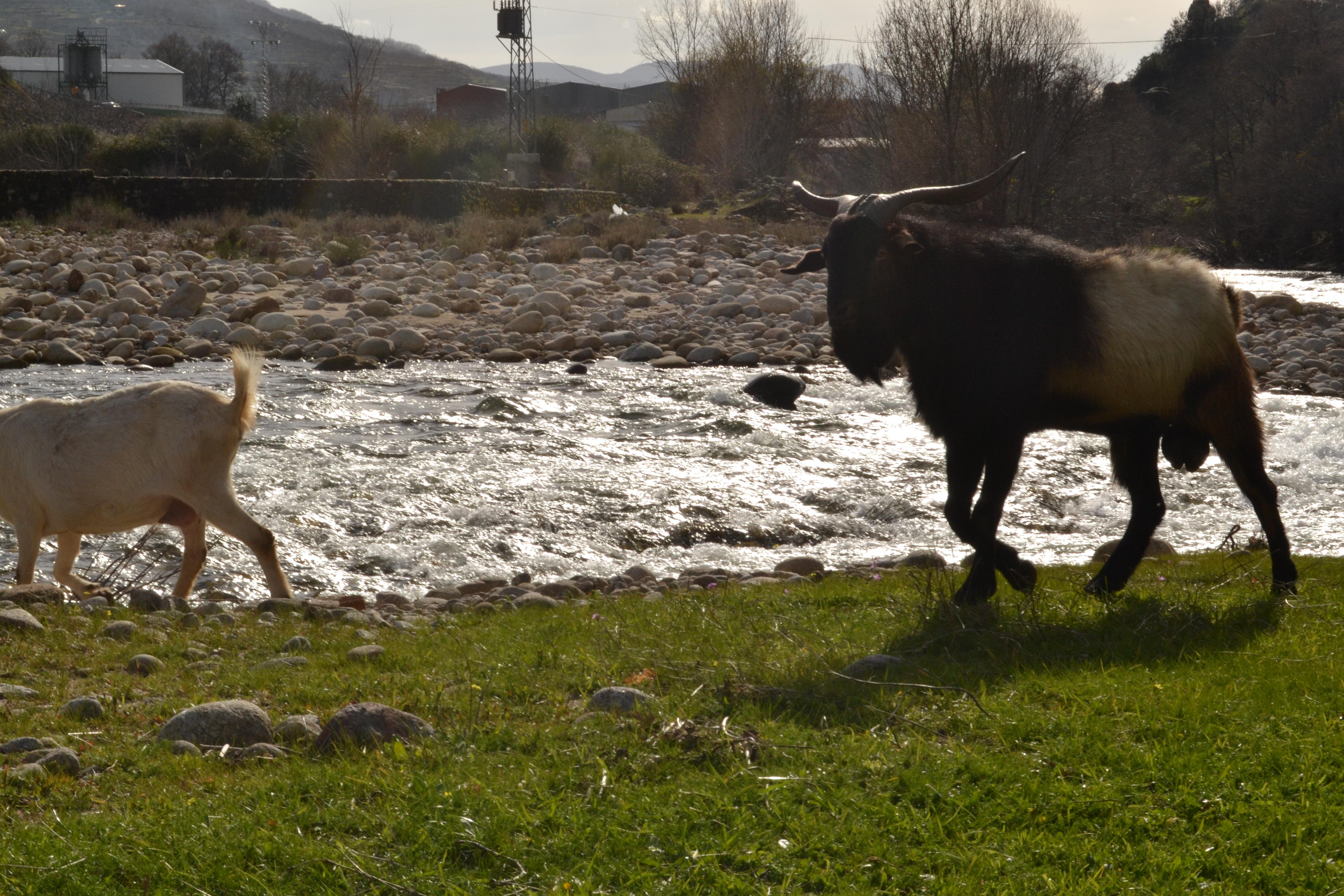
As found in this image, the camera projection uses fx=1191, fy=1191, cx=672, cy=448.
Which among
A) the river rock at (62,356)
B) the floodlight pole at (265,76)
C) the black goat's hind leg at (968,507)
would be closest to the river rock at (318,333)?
the river rock at (62,356)

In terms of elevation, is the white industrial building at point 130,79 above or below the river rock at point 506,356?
above

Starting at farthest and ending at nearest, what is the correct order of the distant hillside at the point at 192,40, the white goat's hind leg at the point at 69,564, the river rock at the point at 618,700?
the distant hillside at the point at 192,40 → the white goat's hind leg at the point at 69,564 → the river rock at the point at 618,700

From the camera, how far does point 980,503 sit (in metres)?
5.39

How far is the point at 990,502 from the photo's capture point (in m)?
5.39

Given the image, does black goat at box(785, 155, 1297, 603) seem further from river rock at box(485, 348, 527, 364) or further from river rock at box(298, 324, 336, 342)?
river rock at box(298, 324, 336, 342)

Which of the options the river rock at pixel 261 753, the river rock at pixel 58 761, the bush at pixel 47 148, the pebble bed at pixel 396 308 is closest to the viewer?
the river rock at pixel 58 761

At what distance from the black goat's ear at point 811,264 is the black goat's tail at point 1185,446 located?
1.86 m

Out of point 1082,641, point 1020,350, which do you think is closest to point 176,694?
point 1082,641

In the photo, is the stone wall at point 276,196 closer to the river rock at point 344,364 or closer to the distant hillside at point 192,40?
the river rock at point 344,364

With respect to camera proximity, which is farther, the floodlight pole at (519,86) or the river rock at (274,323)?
the floodlight pole at (519,86)

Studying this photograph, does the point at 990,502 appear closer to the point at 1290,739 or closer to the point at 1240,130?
the point at 1290,739

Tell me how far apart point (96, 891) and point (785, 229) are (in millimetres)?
27908

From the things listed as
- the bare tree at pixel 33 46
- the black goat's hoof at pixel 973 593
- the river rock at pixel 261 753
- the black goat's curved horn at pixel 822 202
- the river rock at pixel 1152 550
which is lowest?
the river rock at pixel 1152 550

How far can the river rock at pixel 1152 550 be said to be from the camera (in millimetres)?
7562
